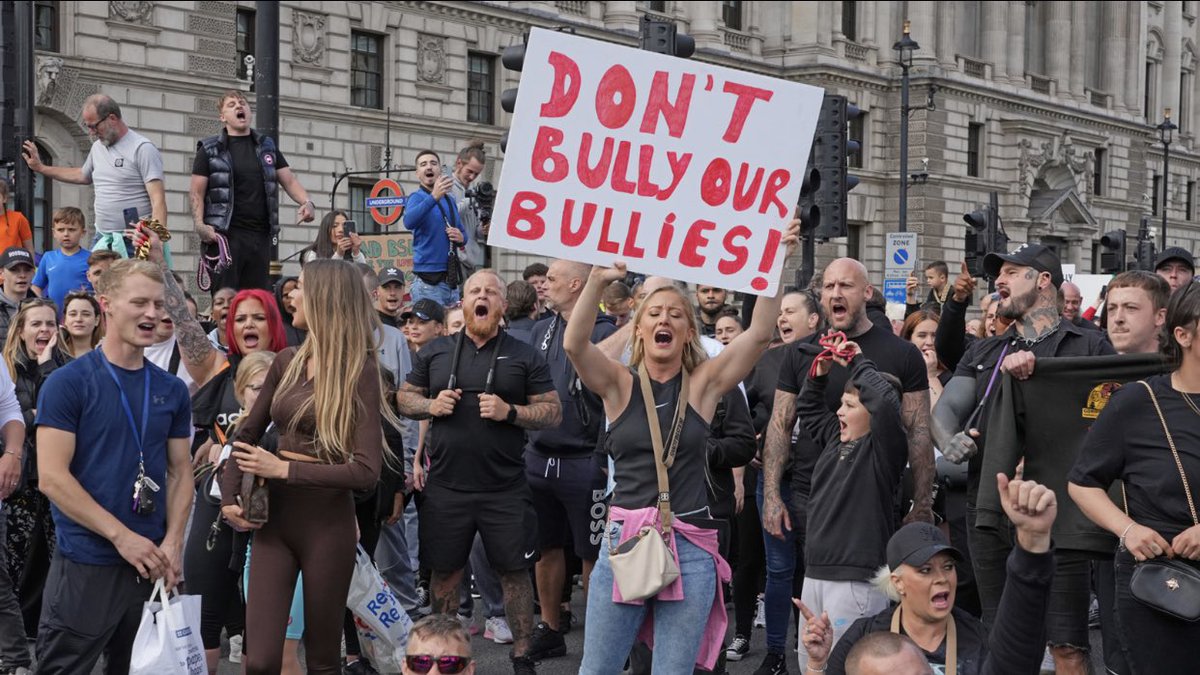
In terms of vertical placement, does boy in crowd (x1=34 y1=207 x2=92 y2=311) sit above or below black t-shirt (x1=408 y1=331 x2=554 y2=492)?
above

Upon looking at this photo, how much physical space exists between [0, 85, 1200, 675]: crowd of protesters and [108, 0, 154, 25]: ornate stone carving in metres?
19.7

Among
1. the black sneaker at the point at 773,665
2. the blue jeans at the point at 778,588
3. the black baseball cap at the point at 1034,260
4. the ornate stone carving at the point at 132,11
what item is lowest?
the black sneaker at the point at 773,665

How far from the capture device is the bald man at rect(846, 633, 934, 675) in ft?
13.3

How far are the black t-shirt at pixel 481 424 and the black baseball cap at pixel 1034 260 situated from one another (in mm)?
2406

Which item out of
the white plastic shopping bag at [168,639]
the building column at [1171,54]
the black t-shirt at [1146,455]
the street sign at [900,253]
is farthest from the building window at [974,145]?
the white plastic shopping bag at [168,639]

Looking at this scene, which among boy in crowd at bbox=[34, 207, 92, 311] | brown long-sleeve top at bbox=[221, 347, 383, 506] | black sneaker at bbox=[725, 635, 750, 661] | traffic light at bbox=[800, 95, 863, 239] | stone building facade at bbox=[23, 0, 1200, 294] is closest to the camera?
brown long-sleeve top at bbox=[221, 347, 383, 506]

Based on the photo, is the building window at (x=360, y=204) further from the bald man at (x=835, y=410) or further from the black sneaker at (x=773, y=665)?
the bald man at (x=835, y=410)

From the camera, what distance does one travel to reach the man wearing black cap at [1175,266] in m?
8.98

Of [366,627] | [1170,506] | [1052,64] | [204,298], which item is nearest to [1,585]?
[366,627]

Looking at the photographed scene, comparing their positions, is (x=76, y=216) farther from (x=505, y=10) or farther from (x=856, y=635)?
(x=505, y=10)

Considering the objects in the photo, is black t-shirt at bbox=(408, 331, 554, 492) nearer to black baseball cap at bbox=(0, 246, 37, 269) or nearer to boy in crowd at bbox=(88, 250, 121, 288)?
boy in crowd at bbox=(88, 250, 121, 288)

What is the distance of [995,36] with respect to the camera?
5481cm

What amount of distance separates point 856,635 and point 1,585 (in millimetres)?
4297

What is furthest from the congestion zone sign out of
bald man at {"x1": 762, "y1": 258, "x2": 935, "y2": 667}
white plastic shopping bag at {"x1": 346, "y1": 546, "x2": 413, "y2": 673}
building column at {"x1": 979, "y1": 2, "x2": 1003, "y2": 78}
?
building column at {"x1": 979, "y1": 2, "x2": 1003, "y2": 78}
